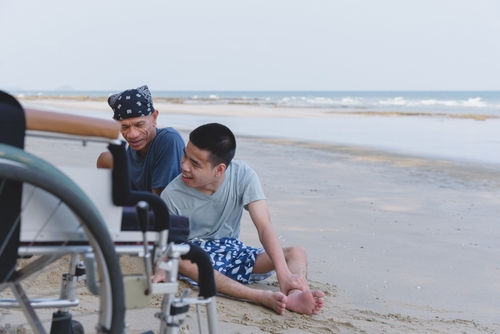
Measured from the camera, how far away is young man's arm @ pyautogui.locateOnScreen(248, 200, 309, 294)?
354cm

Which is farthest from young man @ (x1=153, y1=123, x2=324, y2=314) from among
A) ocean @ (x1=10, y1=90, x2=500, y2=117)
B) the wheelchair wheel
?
ocean @ (x1=10, y1=90, x2=500, y2=117)

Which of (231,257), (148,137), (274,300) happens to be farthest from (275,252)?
(148,137)

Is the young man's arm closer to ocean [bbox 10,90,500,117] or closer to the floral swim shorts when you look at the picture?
the floral swim shorts

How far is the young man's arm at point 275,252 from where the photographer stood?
11.6 ft

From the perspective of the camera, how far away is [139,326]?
3148 millimetres

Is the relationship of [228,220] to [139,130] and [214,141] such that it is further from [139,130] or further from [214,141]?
[139,130]

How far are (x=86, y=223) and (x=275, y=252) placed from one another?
1.86m

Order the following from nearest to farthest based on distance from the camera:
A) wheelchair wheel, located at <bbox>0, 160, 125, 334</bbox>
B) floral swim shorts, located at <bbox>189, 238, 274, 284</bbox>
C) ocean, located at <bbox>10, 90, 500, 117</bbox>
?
wheelchair wheel, located at <bbox>0, 160, 125, 334</bbox>, floral swim shorts, located at <bbox>189, 238, 274, 284</bbox>, ocean, located at <bbox>10, 90, 500, 117</bbox>

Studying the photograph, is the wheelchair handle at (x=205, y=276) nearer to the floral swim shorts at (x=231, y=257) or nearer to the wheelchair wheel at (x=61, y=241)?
the wheelchair wheel at (x=61, y=241)

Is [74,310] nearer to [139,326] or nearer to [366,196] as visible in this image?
[139,326]

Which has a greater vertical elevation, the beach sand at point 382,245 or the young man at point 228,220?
the young man at point 228,220

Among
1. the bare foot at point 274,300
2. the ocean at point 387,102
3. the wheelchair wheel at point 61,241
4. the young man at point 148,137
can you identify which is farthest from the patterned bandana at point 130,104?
the ocean at point 387,102

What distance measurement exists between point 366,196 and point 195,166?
14.4ft

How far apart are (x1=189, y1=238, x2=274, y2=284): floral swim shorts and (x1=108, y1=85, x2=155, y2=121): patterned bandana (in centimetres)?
84
